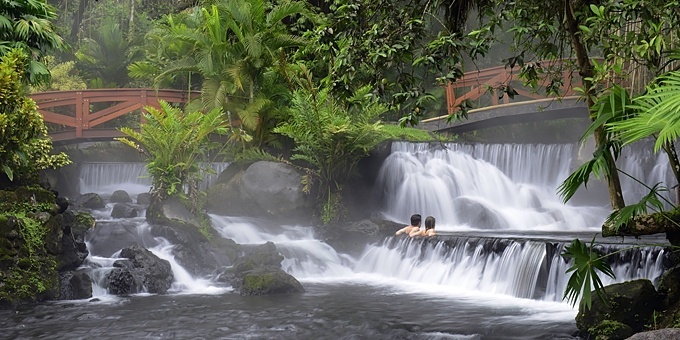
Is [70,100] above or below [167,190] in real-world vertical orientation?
above

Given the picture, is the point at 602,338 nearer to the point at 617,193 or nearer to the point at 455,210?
the point at 617,193

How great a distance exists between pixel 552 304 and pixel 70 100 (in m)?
14.6

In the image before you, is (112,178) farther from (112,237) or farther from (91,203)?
(112,237)

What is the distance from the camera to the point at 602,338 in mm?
8633

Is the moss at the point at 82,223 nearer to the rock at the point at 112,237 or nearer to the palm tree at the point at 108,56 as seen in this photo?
the rock at the point at 112,237

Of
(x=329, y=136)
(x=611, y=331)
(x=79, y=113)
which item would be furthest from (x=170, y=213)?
(x=611, y=331)

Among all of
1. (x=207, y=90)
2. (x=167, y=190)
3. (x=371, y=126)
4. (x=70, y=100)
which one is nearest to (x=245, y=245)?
(x=167, y=190)

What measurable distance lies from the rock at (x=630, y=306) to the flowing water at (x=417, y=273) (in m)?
0.63

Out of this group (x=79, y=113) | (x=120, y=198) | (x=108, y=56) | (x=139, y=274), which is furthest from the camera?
(x=108, y=56)

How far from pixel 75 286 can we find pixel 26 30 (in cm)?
468

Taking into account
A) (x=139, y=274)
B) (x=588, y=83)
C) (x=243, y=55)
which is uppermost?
(x=243, y=55)

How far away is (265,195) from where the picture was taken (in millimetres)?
18781

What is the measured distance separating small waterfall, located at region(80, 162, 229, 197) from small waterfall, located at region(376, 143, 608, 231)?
7.76 m

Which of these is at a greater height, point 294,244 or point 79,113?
point 79,113
